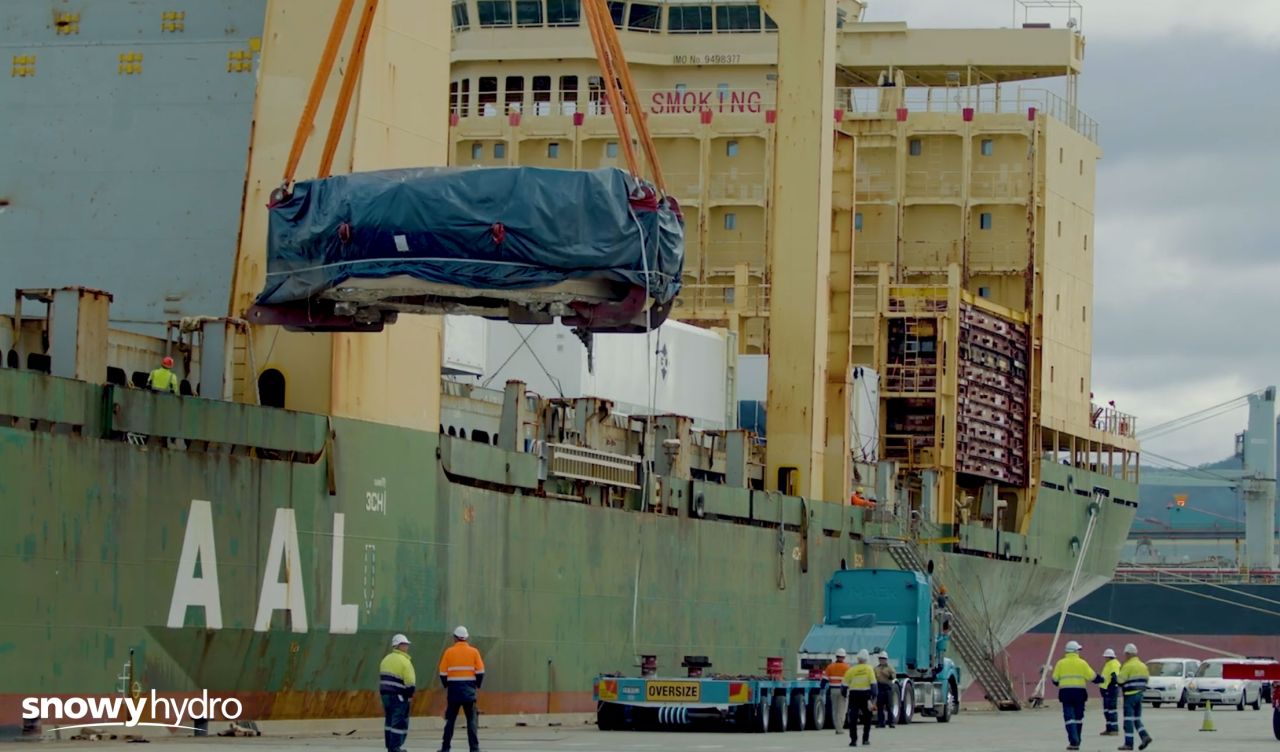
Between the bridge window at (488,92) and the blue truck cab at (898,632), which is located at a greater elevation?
the bridge window at (488,92)

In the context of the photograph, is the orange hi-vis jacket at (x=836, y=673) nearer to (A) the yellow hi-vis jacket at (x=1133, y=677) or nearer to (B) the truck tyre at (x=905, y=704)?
(B) the truck tyre at (x=905, y=704)

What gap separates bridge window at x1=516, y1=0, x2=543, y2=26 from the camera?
50.8 metres

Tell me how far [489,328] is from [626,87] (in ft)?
39.9

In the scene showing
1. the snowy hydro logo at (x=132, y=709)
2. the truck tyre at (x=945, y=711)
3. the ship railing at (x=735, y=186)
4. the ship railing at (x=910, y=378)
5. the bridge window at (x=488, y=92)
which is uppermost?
the bridge window at (x=488, y=92)

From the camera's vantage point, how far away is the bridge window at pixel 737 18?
1994 inches

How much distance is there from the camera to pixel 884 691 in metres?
28.9

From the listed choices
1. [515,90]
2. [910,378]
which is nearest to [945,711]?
[910,378]

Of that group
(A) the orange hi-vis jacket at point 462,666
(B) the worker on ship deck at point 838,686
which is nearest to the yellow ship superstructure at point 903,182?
(B) the worker on ship deck at point 838,686

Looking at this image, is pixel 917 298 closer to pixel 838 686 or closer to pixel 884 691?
pixel 884 691

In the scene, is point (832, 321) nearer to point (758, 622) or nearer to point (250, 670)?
point (758, 622)

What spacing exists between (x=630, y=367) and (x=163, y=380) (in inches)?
603

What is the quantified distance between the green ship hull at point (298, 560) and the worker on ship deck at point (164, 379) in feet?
1.11

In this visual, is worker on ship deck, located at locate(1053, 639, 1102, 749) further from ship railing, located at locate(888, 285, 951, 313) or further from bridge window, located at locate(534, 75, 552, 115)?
bridge window, located at locate(534, 75, 552, 115)

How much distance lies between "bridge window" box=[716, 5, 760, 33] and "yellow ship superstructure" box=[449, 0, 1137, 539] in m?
0.04
